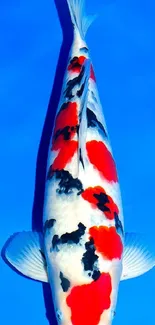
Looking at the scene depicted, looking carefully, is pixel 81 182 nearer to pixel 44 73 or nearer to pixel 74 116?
pixel 74 116

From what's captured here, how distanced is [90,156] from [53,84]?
70cm

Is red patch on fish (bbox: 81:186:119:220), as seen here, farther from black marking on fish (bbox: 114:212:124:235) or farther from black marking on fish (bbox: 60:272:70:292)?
black marking on fish (bbox: 60:272:70:292)

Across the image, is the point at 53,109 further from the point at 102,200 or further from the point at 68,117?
the point at 102,200

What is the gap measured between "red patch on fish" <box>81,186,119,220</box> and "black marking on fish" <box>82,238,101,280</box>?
5.2 inches

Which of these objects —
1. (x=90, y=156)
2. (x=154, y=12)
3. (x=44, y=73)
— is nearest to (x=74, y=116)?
(x=90, y=156)

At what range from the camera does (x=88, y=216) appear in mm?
2307

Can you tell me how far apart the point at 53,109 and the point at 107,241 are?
0.85 meters

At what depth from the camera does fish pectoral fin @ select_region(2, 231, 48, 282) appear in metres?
2.49

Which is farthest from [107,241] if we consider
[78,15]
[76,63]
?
[78,15]

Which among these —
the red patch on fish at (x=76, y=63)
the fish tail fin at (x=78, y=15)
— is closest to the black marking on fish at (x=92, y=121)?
the red patch on fish at (x=76, y=63)

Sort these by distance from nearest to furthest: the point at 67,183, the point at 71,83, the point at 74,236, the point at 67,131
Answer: the point at 74,236, the point at 67,183, the point at 67,131, the point at 71,83

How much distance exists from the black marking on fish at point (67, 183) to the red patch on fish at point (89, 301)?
0.31 metres

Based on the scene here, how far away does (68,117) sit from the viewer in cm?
253

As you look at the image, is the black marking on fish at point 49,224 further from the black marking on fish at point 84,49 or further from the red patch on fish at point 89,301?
the black marking on fish at point 84,49
